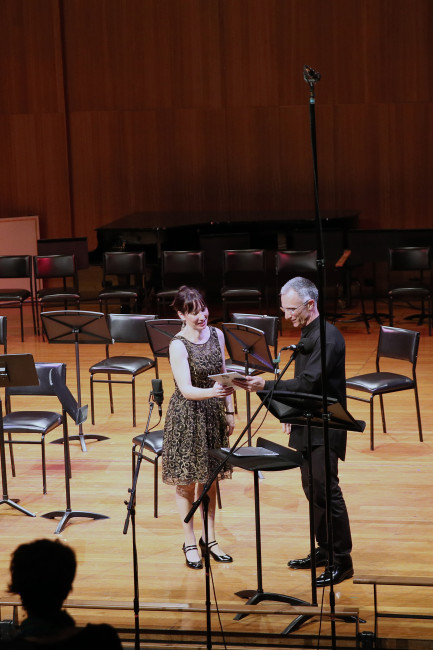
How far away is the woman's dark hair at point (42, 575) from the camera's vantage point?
2057 millimetres

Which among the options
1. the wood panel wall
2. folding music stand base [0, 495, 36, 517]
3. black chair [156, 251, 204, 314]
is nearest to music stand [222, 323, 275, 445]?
folding music stand base [0, 495, 36, 517]

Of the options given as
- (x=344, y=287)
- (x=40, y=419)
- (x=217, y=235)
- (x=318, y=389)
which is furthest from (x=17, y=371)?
(x=344, y=287)

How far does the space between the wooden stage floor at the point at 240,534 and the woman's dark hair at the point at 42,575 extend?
1.17 meters

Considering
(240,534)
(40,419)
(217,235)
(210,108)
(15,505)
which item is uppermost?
(210,108)

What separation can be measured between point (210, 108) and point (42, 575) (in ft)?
35.5

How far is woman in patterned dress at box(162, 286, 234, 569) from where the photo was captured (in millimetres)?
4438

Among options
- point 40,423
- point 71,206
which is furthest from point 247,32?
point 40,423

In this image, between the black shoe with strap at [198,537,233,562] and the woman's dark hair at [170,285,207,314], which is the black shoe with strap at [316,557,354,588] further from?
the woman's dark hair at [170,285,207,314]

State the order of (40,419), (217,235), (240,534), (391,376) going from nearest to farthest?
(240,534) → (40,419) → (391,376) → (217,235)

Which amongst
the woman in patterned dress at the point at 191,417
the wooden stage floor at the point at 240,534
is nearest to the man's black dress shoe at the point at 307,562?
the wooden stage floor at the point at 240,534

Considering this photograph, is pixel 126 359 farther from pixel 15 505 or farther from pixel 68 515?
pixel 68 515

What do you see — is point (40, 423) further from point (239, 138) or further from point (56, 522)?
point (239, 138)

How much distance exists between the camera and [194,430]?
176 inches

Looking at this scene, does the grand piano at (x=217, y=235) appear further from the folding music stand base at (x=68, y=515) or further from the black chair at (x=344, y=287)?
the folding music stand base at (x=68, y=515)
